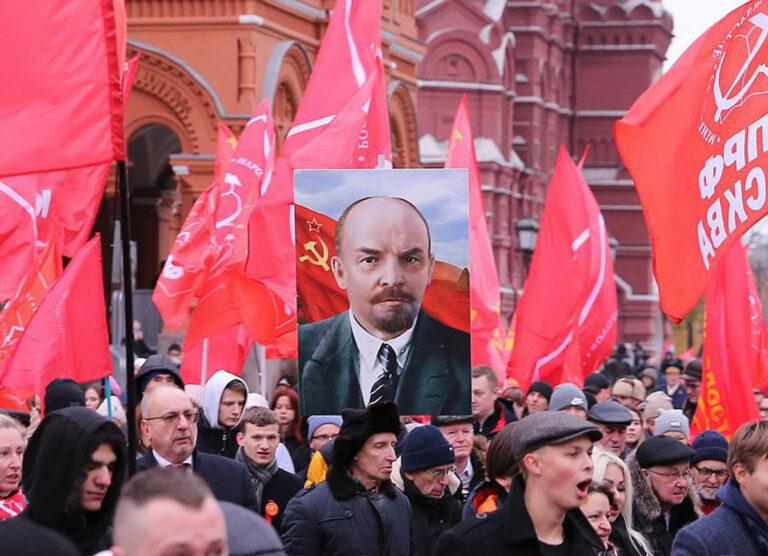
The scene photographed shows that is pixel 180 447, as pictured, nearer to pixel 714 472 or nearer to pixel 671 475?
pixel 671 475

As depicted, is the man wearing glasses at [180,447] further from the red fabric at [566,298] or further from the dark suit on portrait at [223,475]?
the red fabric at [566,298]

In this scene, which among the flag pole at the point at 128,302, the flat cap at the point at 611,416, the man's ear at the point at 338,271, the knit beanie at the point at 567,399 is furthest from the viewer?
the knit beanie at the point at 567,399

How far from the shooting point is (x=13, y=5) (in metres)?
7.93

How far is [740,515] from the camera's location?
22.3 feet

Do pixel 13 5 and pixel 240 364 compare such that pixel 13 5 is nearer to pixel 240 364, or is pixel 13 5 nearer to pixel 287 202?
pixel 287 202

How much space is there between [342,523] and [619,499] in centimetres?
113

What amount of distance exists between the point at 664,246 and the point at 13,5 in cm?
321

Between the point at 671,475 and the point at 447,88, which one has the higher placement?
the point at 447,88

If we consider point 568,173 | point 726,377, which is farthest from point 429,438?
point 568,173

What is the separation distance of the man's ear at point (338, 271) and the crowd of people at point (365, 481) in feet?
2.17

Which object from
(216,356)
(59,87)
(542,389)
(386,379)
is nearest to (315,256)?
(386,379)

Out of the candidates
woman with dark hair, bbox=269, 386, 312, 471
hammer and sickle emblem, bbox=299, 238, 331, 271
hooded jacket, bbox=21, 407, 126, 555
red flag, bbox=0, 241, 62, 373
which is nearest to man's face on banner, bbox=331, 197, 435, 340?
hammer and sickle emblem, bbox=299, 238, 331, 271

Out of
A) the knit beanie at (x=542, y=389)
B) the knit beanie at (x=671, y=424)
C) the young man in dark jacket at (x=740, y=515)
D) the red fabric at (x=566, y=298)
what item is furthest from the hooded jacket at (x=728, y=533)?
the red fabric at (x=566, y=298)

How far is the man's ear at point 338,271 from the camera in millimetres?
8344
